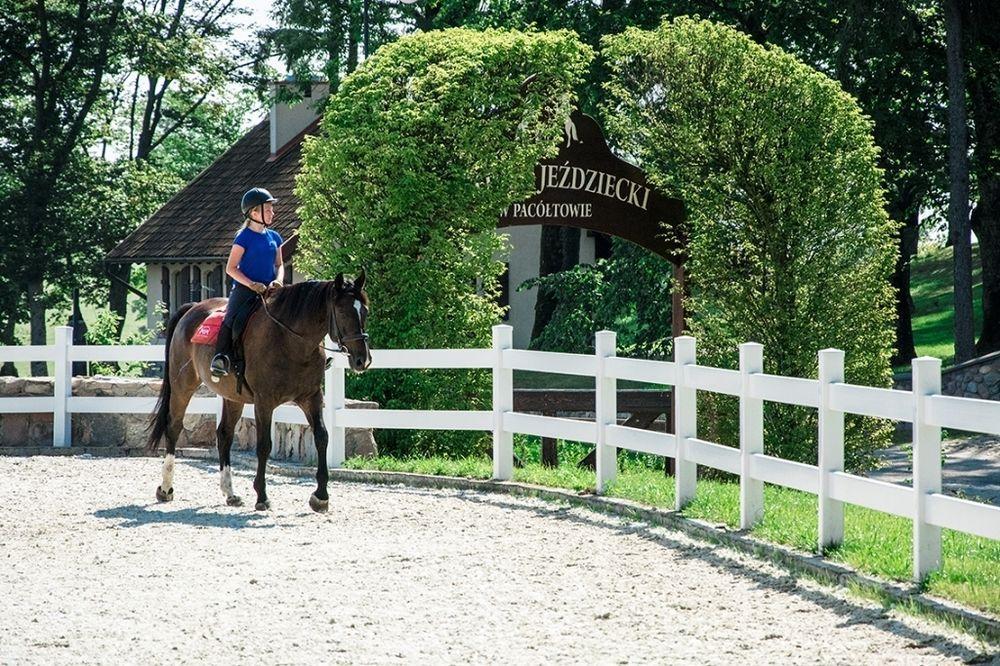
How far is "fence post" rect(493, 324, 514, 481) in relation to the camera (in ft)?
47.8

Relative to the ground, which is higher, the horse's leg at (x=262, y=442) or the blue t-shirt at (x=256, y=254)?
the blue t-shirt at (x=256, y=254)

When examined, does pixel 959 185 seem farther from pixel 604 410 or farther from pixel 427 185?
pixel 604 410

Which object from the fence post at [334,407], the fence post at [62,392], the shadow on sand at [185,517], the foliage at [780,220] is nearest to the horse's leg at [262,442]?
the shadow on sand at [185,517]

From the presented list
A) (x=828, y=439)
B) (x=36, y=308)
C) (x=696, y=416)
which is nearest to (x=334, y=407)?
(x=696, y=416)

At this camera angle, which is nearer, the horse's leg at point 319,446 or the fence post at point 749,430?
the fence post at point 749,430

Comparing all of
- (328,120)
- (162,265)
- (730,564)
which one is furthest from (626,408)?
(162,265)

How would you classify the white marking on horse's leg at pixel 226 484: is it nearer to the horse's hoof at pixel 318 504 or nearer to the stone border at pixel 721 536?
the horse's hoof at pixel 318 504

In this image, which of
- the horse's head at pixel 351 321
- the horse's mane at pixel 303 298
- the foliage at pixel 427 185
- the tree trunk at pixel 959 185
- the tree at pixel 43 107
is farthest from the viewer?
the tree at pixel 43 107

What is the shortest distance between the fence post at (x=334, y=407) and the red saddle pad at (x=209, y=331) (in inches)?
86.0

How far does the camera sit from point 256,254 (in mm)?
13250

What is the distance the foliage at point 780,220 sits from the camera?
15.9 metres

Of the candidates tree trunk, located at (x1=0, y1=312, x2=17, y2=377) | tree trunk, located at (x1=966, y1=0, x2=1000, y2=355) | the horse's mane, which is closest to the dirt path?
the horse's mane

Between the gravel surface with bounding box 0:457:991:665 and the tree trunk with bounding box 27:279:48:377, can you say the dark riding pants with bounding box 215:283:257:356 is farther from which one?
the tree trunk with bounding box 27:279:48:377

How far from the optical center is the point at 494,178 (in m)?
17.6
